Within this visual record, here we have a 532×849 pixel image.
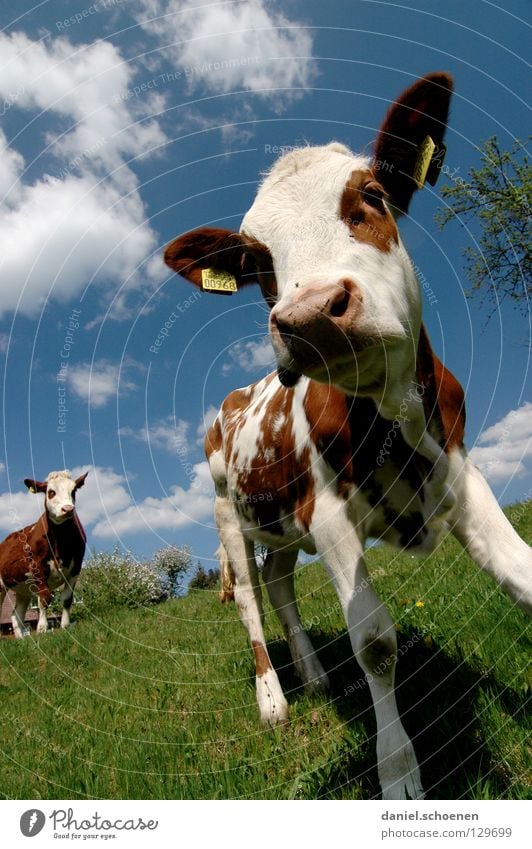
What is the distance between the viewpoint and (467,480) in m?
3.24

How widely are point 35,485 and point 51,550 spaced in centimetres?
223

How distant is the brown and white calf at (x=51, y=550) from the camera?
14523 mm

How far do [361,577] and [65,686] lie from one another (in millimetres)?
Answer: 5205

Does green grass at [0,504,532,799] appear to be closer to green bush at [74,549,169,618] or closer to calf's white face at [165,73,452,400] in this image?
calf's white face at [165,73,452,400]

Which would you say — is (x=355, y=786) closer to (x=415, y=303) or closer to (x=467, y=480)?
(x=467, y=480)

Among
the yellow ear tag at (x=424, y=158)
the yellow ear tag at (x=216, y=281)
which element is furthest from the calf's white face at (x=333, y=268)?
the yellow ear tag at (x=216, y=281)

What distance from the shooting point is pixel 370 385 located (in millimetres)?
2775

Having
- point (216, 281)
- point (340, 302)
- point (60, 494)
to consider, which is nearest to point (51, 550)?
point (60, 494)

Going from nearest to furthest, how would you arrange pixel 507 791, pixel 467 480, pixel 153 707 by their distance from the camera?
pixel 507 791, pixel 467 480, pixel 153 707

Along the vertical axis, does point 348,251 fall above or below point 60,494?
below

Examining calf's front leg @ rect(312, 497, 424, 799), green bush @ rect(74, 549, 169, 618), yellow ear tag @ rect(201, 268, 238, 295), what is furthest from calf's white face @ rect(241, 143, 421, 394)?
green bush @ rect(74, 549, 169, 618)

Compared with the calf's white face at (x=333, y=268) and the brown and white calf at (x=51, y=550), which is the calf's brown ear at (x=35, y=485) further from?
the calf's white face at (x=333, y=268)

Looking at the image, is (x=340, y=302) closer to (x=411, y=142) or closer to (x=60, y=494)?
(x=411, y=142)

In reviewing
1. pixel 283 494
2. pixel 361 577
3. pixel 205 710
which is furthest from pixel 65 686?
pixel 361 577
